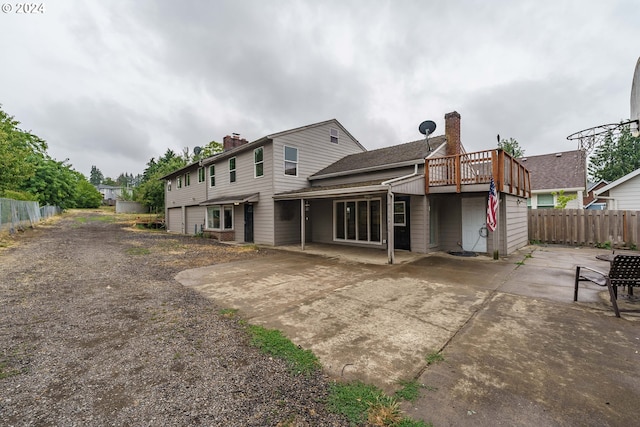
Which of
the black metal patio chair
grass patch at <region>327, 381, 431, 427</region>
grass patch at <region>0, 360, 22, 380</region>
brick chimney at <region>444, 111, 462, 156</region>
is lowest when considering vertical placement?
grass patch at <region>327, 381, 431, 427</region>

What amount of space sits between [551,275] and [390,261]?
3980 millimetres

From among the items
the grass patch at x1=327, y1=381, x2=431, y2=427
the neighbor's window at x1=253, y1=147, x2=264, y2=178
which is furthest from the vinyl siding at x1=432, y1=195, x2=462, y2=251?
the grass patch at x1=327, y1=381, x2=431, y2=427

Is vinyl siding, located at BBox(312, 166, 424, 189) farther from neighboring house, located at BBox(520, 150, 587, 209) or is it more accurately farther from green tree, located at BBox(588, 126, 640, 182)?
green tree, located at BBox(588, 126, 640, 182)

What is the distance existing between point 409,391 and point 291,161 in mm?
11983

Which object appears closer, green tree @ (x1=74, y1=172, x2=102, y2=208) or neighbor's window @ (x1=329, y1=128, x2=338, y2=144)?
neighbor's window @ (x1=329, y1=128, x2=338, y2=144)

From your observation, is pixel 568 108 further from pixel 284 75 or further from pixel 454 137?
pixel 284 75

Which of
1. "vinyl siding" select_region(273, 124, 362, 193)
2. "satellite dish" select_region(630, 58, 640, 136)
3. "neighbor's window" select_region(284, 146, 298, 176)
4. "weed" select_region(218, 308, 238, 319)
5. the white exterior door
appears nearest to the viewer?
"weed" select_region(218, 308, 238, 319)

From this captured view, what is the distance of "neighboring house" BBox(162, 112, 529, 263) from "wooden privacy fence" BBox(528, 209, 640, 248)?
1392 mm

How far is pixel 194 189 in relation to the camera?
19.9m

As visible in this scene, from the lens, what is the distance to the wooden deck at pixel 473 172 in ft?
27.4

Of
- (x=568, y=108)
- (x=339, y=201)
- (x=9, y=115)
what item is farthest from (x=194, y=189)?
(x=568, y=108)

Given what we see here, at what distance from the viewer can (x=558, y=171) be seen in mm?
19297

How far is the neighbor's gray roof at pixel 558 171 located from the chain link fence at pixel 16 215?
30428 millimetres

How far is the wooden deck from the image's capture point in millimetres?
8359
